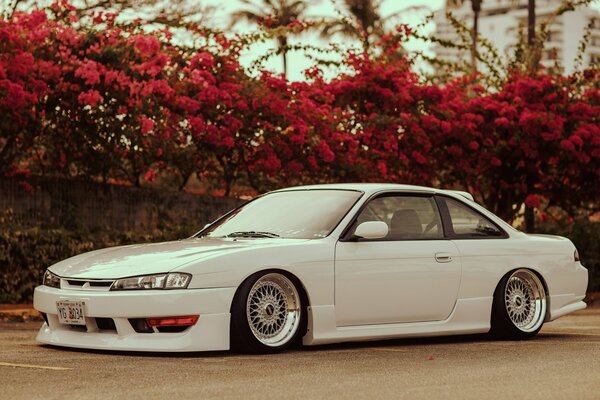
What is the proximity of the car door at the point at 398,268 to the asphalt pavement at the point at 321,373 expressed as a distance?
1.11 ft

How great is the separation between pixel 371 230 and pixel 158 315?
2025 millimetres

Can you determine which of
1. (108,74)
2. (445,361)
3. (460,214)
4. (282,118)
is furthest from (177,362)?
(282,118)

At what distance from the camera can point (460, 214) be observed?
12016mm

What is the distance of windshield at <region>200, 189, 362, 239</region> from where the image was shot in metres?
11.0

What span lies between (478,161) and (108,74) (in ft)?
28.7

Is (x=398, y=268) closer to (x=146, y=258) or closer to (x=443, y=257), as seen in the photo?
(x=443, y=257)

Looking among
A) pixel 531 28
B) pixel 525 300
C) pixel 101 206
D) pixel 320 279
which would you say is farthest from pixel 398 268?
pixel 531 28

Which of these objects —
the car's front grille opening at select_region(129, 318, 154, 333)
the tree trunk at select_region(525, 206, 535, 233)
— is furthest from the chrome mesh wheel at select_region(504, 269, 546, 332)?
the tree trunk at select_region(525, 206, 535, 233)

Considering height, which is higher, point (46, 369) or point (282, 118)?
point (282, 118)

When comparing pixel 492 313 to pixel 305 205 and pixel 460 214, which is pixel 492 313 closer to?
pixel 460 214

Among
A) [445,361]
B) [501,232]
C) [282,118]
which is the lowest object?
[445,361]

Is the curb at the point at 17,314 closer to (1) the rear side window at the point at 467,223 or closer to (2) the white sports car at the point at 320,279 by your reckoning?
(2) the white sports car at the point at 320,279

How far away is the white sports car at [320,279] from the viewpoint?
9.82 metres

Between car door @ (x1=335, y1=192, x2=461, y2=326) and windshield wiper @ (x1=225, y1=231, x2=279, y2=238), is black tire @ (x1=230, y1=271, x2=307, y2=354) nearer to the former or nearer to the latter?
car door @ (x1=335, y1=192, x2=461, y2=326)
